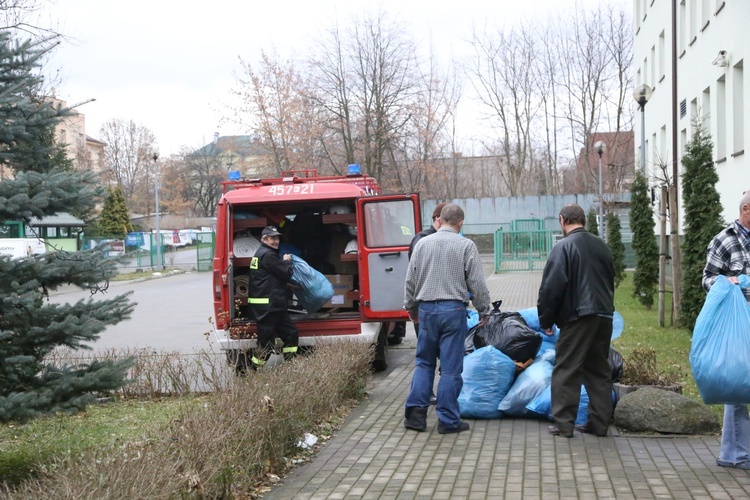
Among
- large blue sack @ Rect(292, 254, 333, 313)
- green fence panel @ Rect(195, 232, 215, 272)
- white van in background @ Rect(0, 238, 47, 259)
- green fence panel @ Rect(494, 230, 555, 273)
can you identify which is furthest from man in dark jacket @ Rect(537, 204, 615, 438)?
green fence panel @ Rect(195, 232, 215, 272)

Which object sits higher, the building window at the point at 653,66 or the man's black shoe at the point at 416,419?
the building window at the point at 653,66

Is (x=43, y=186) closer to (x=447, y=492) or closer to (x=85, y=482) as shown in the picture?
(x=85, y=482)

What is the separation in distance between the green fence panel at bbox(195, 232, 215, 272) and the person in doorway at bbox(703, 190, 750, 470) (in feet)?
132

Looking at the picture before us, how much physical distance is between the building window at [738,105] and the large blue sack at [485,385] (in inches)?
501

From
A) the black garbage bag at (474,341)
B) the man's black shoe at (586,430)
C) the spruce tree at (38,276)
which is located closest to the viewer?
the spruce tree at (38,276)

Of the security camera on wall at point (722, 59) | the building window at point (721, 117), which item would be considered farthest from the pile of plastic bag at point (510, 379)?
the building window at point (721, 117)

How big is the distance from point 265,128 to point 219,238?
2592 cm

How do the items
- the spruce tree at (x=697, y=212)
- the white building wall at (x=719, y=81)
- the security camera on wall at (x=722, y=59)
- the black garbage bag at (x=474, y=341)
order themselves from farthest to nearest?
the security camera on wall at (x=722, y=59)
the white building wall at (x=719, y=81)
the spruce tree at (x=697, y=212)
the black garbage bag at (x=474, y=341)

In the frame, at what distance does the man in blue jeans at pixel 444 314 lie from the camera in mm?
7141

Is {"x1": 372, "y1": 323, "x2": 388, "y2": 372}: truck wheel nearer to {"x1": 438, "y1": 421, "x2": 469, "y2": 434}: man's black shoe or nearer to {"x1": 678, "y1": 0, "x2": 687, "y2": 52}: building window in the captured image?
{"x1": 438, "y1": 421, "x2": 469, "y2": 434}: man's black shoe

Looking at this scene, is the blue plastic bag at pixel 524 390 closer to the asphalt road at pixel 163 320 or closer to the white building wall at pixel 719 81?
the asphalt road at pixel 163 320

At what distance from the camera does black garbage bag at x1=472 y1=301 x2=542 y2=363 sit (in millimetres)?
7973

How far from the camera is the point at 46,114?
560 centimetres

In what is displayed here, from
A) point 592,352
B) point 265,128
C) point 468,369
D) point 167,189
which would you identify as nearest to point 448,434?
point 468,369
